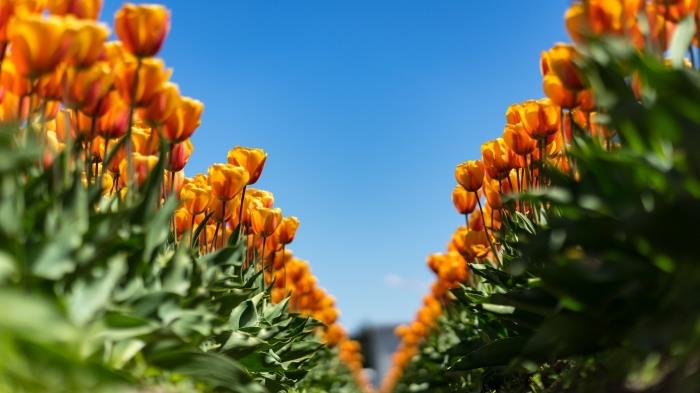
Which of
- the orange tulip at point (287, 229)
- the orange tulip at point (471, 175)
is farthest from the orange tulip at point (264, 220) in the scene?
the orange tulip at point (471, 175)

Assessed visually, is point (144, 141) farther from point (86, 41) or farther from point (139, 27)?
point (86, 41)

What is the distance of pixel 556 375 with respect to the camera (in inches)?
168

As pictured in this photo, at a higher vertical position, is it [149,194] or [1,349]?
[149,194]

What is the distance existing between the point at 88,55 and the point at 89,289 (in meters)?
1.09

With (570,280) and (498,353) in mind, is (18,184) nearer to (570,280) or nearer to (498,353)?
(570,280)

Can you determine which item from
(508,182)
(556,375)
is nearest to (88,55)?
(556,375)

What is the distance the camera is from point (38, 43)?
10.5ft

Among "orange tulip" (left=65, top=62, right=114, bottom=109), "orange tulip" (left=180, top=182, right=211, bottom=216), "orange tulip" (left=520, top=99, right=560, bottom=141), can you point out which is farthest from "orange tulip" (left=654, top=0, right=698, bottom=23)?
"orange tulip" (left=180, top=182, right=211, bottom=216)

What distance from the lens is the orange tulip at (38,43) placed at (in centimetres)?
315

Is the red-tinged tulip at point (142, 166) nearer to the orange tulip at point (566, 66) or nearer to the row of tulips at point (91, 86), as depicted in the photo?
the row of tulips at point (91, 86)

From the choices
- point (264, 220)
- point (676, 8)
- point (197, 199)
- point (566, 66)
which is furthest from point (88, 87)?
point (264, 220)

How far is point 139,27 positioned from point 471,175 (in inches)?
153

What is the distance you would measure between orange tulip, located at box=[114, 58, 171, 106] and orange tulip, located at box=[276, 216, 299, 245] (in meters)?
3.34

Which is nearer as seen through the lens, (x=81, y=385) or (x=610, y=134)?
(x=81, y=385)
